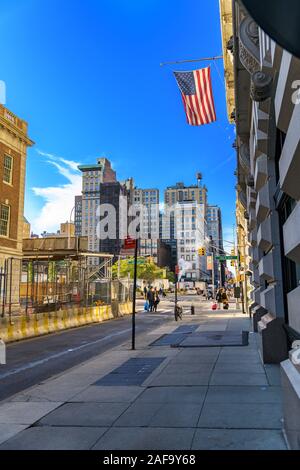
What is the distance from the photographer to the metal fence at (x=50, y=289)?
2202 cm

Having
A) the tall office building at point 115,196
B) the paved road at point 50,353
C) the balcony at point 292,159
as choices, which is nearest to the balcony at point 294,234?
the balcony at point 292,159

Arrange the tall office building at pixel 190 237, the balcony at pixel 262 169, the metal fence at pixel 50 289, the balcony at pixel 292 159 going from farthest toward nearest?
the tall office building at pixel 190 237, the metal fence at pixel 50 289, the balcony at pixel 262 169, the balcony at pixel 292 159

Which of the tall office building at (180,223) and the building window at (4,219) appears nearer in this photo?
the building window at (4,219)

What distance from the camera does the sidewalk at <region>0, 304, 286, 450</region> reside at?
509 cm

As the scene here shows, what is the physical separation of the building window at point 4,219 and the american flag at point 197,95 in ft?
75.1

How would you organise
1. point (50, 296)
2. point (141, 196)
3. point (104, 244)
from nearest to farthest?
point (50, 296) → point (141, 196) → point (104, 244)

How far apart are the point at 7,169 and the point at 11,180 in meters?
0.89

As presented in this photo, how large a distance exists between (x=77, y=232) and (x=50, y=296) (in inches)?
2544

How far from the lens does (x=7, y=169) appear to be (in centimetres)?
Result: 3481

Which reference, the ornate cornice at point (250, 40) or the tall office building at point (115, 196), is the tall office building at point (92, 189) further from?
the ornate cornice at point (250, 40)

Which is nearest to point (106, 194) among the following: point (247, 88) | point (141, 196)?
point (141, 196)

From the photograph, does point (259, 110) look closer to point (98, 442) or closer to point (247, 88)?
point (247, 88)

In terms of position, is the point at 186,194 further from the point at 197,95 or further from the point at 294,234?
the point at 294,234

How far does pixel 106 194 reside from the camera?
8838 centimetres
